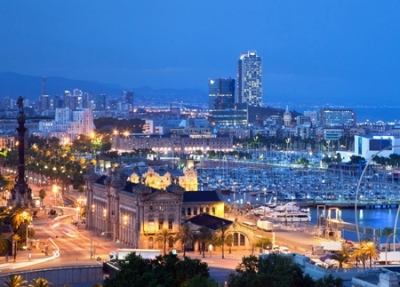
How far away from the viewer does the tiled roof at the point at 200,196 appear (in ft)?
162

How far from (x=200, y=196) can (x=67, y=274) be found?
13160 millimetres

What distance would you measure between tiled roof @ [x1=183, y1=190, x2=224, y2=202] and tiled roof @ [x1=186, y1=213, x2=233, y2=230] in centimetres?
295

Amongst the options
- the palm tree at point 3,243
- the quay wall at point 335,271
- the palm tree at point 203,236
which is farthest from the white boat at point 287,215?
the quay wall at point 335,271

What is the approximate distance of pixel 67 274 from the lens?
37875 millimetres

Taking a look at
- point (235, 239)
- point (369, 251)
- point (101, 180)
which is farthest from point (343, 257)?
point (101, 180)

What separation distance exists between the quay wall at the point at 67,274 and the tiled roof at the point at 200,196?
11370mm

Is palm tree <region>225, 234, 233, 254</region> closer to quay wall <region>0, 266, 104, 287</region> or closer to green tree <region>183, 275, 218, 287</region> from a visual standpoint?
quay wall <region>0, 266, 104, 287</region>

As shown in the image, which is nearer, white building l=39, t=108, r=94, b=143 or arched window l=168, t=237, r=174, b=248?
arched window l=168, t=237, r=174, b=248

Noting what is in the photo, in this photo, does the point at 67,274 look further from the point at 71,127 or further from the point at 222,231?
the point at 71,127

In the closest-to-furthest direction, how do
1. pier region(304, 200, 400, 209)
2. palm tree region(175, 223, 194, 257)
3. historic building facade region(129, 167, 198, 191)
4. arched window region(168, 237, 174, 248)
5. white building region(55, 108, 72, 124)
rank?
palm tree region(175, 223, 194, 257) < arched window region(168, 237, 174, 248) < historic building facade region(129, 167, 198, 191) < pier region(304, 200, 400, 209) < white building region(55, 108, 72, 124)

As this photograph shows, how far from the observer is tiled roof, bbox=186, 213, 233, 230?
44031 millimetres

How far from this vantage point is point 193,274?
3067 centimetres

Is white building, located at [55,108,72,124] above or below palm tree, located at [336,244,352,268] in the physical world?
above

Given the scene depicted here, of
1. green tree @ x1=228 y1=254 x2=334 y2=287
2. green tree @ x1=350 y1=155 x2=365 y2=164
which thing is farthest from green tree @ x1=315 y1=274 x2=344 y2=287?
green tree @ x1=350 y1=155 x2=365 y2=164
